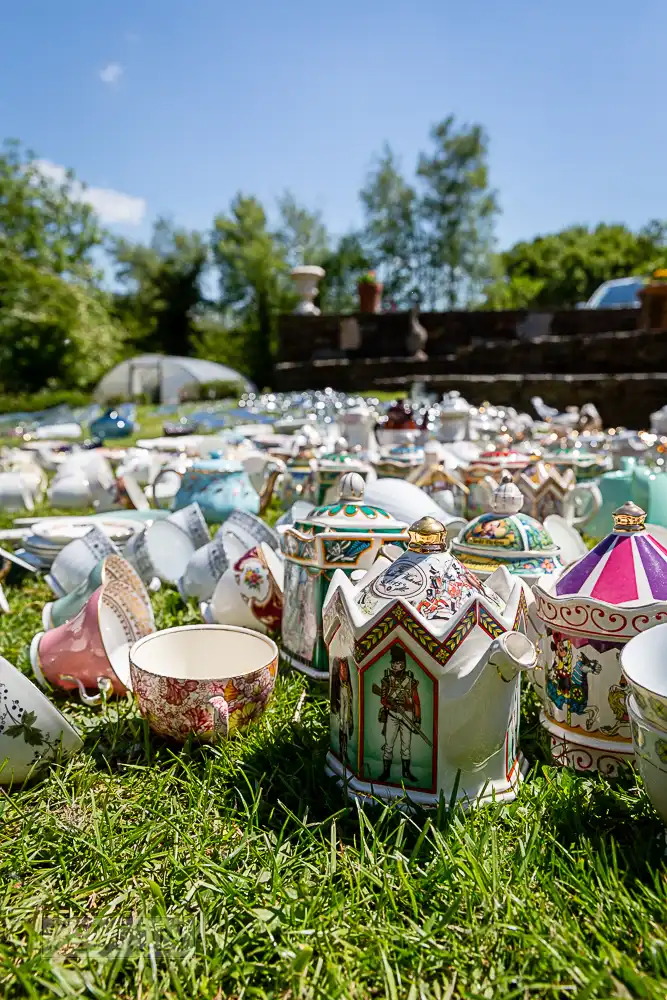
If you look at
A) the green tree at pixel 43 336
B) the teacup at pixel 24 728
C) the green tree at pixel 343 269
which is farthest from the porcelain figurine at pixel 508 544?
the green tree at pixel 343 269

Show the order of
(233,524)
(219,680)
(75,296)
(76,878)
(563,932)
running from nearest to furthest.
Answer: (563,932)
(76,878)
(219,680)
(233,524)
(75,296)

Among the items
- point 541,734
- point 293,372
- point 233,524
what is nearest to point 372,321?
point 293,372

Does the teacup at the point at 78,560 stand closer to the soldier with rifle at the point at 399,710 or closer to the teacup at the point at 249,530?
the teacup at the point at 249,530

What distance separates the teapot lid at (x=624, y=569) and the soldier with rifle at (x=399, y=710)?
0.45 m

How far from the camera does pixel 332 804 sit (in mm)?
1557

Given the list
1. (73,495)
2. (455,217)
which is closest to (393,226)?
(455,217)

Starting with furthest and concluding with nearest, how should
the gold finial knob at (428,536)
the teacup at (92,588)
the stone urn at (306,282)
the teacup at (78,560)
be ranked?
1. the stone urn at (306,282)
2. the teacup at (78,560)
3. the teacup at (92,588)
4. the gold finial knob at (428,536)

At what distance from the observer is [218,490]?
3.70 meters

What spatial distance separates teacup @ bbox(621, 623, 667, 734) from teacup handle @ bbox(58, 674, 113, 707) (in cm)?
134

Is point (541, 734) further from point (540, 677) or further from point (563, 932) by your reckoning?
point (563, 932)

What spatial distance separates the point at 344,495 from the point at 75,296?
859 inches

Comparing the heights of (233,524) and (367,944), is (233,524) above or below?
above

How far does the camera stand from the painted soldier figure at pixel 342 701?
157 cm

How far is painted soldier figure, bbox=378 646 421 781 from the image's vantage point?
147 cm
